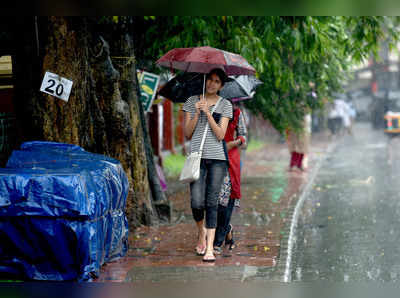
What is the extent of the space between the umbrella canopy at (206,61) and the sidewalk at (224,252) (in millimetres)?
2029

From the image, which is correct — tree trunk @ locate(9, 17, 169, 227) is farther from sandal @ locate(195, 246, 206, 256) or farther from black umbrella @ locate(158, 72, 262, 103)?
sandal @ locate(195, 246, 206, 256)

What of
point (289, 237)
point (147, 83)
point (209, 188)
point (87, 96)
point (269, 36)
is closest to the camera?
point (209, 188)

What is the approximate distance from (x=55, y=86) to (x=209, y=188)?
2.05 meters

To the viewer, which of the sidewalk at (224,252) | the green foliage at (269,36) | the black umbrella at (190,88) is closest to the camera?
the sidewalk at (224,252)

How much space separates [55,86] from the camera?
7926 mm

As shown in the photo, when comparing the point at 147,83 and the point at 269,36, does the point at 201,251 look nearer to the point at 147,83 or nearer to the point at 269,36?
the point at 269,36

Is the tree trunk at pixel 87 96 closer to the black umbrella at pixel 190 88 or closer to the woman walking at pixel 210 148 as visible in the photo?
Result: the black umbrella at pixel 190 88

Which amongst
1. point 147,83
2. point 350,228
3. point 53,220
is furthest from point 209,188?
point 147,83

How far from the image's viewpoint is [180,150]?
23.7 metres

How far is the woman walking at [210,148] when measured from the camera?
748 cm

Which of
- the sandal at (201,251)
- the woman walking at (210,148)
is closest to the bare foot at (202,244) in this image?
the sandal at (201,251)

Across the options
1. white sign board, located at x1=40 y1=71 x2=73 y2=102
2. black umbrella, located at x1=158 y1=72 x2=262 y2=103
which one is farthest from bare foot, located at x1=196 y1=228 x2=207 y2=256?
white sign board, located at x1=40 y1=71 x2=73 y2=102

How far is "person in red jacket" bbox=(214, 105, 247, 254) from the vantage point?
25.6 ft

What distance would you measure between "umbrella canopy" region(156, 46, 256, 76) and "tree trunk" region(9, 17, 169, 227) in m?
1.10
